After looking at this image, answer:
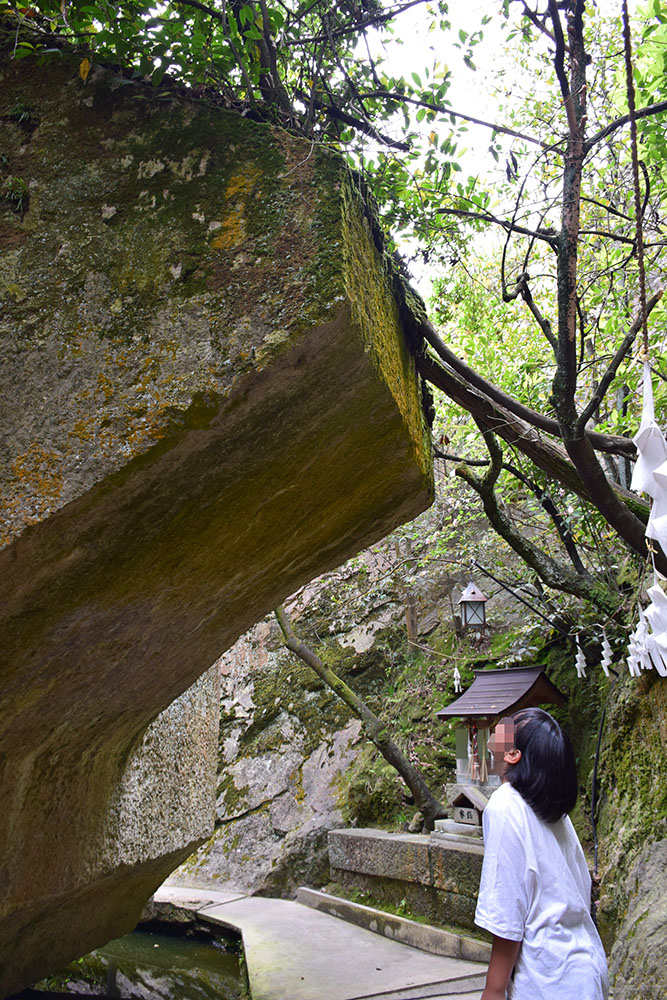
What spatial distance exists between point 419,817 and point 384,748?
102cm

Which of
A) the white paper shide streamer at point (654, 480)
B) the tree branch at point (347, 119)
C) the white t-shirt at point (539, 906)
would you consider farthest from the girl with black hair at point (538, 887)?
the tree branch at point (347, 119)

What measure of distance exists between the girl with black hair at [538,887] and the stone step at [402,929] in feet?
13.2

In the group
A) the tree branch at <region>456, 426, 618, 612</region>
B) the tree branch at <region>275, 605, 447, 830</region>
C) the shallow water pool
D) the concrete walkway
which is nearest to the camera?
the concrete walkway

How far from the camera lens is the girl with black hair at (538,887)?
1.68 m

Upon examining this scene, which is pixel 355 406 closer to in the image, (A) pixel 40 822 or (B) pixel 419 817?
(A) pixel 40 822

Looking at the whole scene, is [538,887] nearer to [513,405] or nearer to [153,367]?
[153,367]

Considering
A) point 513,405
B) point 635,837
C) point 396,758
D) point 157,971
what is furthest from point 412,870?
point 513,405

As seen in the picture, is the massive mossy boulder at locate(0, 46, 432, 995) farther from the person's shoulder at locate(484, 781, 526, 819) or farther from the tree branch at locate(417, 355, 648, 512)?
the tree branch at locate(417, 355, 648, 512)

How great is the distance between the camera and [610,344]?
595 cm

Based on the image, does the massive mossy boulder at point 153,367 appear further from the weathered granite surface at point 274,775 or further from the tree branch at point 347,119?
the weathered granite surface at point 274,775

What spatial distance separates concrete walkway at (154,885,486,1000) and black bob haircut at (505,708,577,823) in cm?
328

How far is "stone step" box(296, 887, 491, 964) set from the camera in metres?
5.29

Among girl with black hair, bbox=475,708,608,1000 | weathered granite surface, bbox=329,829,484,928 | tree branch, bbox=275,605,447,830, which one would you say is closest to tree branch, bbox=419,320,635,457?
girl with black hair, bbox=475,708,608,1000

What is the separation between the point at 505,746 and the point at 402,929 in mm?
4935
